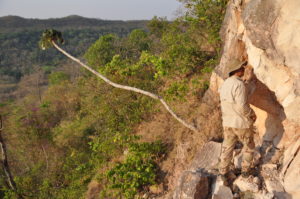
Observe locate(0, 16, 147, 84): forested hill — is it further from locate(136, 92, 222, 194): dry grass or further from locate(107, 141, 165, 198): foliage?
locate(107, 141, 165, 198): foliage

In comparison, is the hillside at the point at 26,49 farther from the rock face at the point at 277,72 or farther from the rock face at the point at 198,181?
the rock face at the point at 277,72

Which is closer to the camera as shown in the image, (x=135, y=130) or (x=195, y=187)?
(x=195, y=187)

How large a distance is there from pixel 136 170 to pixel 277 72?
16.0 feet

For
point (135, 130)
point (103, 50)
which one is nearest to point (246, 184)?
point (135, 130)

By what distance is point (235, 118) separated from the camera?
16.0 feet

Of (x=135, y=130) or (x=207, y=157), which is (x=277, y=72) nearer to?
(x=207, y=157)

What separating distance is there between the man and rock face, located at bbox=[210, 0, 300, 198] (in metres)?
0.58

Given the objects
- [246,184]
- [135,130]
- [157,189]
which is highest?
[246,184]

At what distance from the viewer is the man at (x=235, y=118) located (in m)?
4.68

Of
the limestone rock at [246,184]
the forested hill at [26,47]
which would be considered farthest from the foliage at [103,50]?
the forested hill at [26,47]

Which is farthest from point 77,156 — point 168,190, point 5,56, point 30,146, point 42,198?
point 5,56

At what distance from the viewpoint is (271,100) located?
5574 millimetres

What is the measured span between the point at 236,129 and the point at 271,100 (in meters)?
1.29

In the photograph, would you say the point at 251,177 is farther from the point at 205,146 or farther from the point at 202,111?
the point at 202,111
